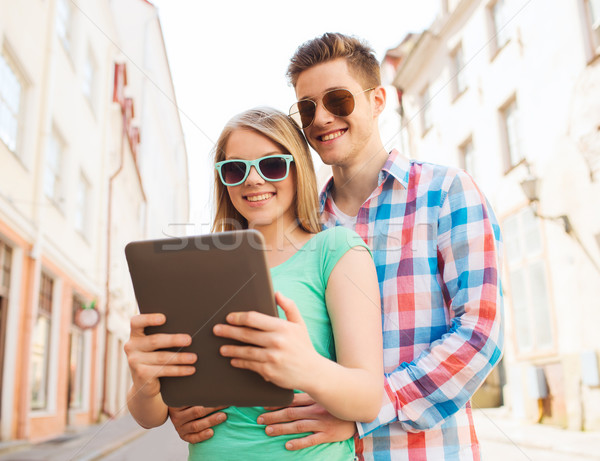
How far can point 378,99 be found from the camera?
224cm

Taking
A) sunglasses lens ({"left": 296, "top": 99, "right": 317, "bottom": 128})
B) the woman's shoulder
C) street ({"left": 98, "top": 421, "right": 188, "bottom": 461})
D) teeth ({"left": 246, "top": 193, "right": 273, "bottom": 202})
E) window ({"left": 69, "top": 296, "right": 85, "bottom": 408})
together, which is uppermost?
sunglasses lens ({"left": 296, "top": 99, "right": 317, "bottom": 128})

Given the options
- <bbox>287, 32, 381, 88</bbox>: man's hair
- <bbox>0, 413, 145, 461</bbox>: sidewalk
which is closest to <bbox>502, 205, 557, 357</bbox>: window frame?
<bbox>0, 413, 145, 461</bbox>: sidewalk

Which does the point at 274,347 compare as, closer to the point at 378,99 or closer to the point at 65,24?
the point at 378,99

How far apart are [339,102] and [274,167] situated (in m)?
0.72

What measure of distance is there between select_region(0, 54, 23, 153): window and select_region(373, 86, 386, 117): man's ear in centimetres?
513

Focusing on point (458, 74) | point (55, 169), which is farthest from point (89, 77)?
point (458, 74)

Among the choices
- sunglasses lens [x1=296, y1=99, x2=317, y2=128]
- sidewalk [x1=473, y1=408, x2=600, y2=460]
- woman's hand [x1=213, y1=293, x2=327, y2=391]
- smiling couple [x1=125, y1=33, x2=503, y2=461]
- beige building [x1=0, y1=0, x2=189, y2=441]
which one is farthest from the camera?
beige building [x1=0, y1=0, x2=189, y2=441]

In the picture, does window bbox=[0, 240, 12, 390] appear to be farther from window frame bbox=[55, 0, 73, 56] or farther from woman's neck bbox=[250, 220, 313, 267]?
woman's neck bbox=[250, 220, 313, 267]

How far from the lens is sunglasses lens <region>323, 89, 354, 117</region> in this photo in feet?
6.54

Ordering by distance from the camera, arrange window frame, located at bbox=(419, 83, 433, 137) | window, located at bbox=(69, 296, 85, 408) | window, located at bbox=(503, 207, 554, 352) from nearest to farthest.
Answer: window, located at bbox=(503, 207, 554, 352) < window, located at bbox=(69, 296, 85, 408) < window frame, located at bbox=(419, 83, 433, 137)

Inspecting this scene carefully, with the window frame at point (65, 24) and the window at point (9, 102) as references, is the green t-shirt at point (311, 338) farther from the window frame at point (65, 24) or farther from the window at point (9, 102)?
the window frame at point (65, 24)

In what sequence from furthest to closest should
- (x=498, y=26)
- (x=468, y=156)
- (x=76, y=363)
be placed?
→ (x=468, y=156) → (x=498, y=26) → (x=76, y=363)

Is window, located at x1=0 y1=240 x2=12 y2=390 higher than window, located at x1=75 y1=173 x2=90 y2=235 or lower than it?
lower

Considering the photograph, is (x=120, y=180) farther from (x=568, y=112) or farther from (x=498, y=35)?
(x=568, y=112)
